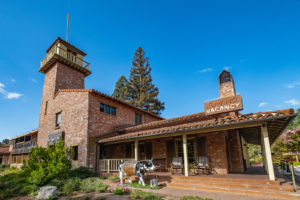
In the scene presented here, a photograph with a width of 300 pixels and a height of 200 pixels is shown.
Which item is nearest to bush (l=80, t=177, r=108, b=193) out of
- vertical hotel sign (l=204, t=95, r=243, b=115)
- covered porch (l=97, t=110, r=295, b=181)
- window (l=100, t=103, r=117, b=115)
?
covered porch (l=97, t=110, r=295, b=181)

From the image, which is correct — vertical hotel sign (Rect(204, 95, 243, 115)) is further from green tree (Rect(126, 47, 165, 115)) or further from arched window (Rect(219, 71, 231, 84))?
green tree (Rect(126, 47, 165, 115))

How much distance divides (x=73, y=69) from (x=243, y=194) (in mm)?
16772

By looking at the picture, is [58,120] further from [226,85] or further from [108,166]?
[226,85]

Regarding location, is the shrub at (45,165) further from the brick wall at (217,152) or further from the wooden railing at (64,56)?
the wooden railing at (64,56)

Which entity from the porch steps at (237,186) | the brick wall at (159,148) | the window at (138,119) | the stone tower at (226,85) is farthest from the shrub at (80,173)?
the stone tower at (226,85)

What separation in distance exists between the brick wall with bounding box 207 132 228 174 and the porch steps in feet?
6.22

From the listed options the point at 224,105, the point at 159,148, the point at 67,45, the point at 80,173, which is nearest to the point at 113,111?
the point at 159,148

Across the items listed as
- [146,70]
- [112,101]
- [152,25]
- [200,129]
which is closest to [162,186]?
[200,129]

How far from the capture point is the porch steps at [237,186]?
5.64 meters

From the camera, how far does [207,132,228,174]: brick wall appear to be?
8891mm

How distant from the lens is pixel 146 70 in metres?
31.0

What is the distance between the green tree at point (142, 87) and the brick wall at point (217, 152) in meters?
19.1

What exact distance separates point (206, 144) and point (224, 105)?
9.21 ft

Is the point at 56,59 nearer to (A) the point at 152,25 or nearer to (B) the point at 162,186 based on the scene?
(A) the point at 152,25
